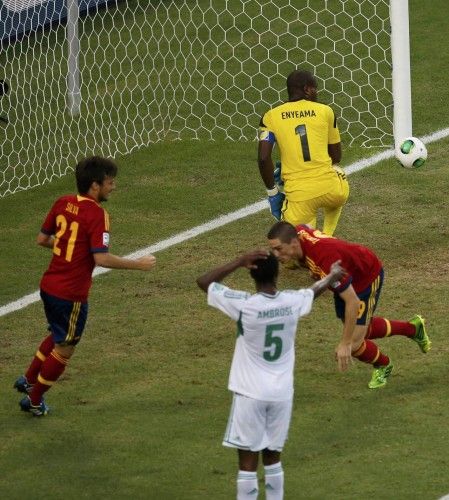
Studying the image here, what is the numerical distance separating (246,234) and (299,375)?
3.36 meters

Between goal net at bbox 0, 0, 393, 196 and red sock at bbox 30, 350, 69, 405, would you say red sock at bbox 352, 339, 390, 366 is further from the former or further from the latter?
goal net at bbox 0, 0, 393, 196

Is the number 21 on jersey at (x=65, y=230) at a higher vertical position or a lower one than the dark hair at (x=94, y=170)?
lower

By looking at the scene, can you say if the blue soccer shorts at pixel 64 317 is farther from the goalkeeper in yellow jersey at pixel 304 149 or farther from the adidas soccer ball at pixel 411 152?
the adidas soccer ball at pixel 411 152

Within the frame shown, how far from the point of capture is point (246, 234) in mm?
13789

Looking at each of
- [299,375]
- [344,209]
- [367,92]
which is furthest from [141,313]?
[367,92]

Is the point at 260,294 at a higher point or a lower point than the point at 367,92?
higher

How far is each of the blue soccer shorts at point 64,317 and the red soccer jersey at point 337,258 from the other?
1527mm

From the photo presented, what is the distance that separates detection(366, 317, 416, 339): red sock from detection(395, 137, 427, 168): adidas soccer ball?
2.81m

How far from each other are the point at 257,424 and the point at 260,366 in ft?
1.00

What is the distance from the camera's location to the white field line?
12.5 meters

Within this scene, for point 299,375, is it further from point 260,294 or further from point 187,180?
point 187,180

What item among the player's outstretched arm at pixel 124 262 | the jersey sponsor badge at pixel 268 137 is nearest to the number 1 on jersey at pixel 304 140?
the jersey sponsor badge at pixel 268 137

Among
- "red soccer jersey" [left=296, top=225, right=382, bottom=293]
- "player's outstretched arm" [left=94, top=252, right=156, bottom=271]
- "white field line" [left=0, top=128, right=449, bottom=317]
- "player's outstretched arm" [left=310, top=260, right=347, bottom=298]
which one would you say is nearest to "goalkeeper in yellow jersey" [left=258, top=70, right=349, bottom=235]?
"white field line" [left=0, top=128, right=449, bottom=317]

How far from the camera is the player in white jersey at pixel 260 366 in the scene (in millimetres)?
7891
